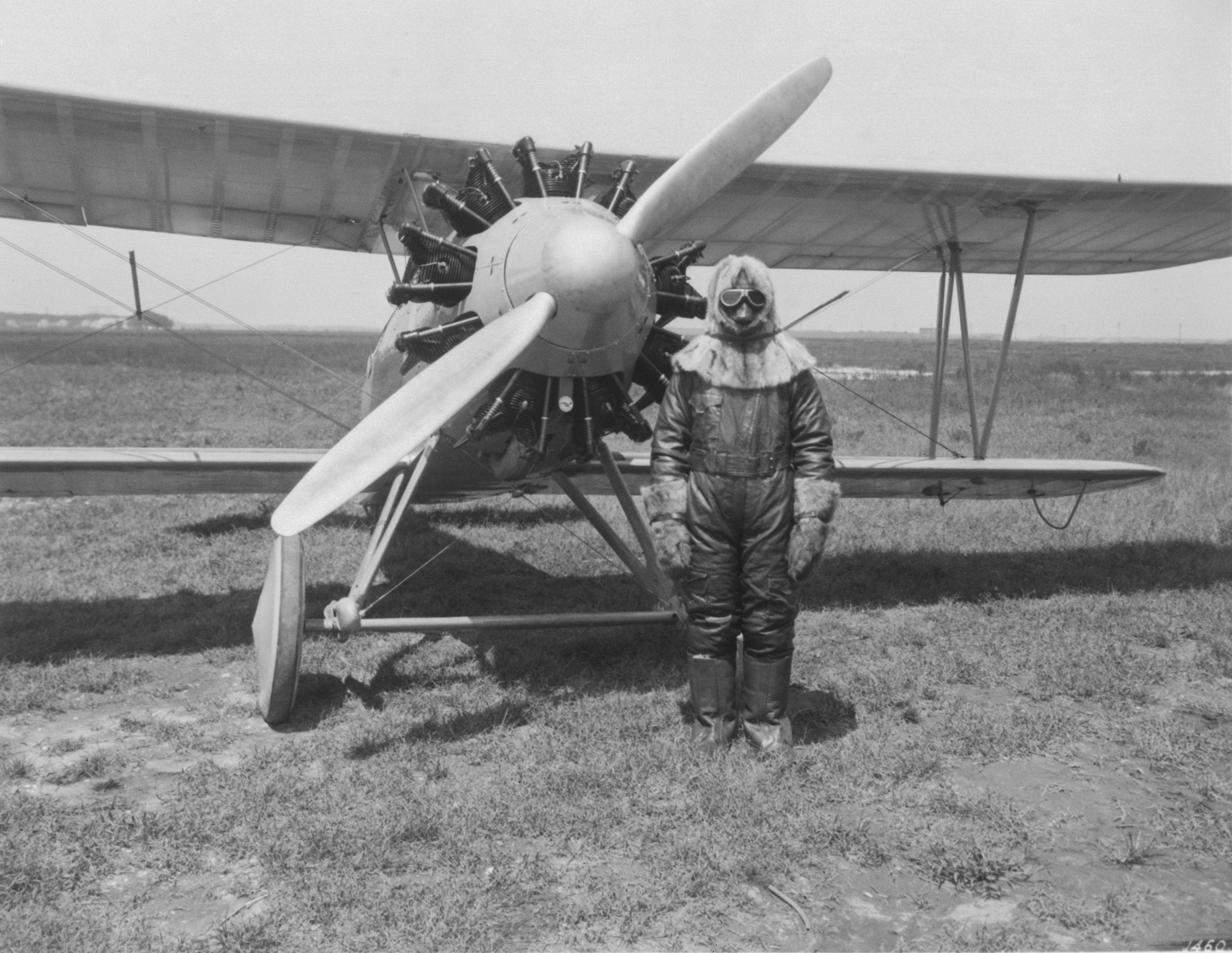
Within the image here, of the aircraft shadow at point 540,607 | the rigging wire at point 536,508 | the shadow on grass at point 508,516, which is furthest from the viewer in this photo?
the shadow on grass at point 508,516

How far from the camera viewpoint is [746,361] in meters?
3.87

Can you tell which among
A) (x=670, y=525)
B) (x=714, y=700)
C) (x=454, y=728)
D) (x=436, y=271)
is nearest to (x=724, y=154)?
(x=436, y=271)

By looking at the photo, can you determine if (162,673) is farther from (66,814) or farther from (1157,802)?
(1157,802)

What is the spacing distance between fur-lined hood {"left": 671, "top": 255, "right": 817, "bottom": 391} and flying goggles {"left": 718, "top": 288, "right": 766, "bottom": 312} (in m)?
0.02

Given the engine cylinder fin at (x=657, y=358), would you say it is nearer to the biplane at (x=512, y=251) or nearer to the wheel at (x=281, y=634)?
the biplane at (x=512, y=251)

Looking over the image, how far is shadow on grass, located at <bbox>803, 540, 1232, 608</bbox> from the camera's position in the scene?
6.59m

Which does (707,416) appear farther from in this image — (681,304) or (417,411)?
(417,411)

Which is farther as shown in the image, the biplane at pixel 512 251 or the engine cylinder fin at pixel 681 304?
the engine cylinder fin at pixel 681 304

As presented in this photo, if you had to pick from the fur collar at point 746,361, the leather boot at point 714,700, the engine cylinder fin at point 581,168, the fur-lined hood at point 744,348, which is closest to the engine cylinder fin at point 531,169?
the engine cylinder fin at point 581,168

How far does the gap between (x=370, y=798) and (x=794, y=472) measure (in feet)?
6.87

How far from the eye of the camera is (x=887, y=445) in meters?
14.4

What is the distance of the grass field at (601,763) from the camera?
9.24 feet

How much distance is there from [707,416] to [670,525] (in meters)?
0.47

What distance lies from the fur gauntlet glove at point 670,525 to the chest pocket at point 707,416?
0.20 meters
